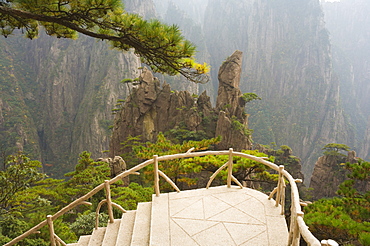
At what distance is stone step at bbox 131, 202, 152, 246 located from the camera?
3.02 metres

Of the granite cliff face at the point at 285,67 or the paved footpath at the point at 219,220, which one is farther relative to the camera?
the granite cliff face at the point at 285,67

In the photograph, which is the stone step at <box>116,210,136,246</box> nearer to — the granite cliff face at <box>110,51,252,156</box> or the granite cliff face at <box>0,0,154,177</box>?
the granite cliff face at <box>110,51,252,156</box>

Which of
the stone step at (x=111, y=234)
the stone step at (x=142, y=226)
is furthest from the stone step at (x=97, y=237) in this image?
the stone step at (x=142, y=226)

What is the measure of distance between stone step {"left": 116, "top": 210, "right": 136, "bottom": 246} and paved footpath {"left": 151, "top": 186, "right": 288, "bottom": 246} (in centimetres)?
39

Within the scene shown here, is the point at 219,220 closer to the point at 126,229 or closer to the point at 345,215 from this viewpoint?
the point at 126,229

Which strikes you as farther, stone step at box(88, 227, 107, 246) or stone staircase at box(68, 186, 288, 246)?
stone step at box(88, 227, 107, 246)

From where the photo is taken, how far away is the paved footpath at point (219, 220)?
9.37 feet

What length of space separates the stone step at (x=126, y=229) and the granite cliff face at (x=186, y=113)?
13.7 meters

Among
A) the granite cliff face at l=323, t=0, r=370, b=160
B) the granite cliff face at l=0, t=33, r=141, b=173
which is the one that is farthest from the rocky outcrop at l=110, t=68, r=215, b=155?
the granite cliff face at l=323, t=0, r=370, b=160

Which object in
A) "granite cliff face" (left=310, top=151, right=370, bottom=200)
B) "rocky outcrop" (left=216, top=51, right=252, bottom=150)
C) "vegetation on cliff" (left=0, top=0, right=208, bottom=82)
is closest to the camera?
"vegetation on cliff" (left=0, top=0, right=208, bottom=82)

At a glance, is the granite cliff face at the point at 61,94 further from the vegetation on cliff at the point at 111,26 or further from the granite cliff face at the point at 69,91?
the vegetation on cliff at the point at 111,26

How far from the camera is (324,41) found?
51781mm

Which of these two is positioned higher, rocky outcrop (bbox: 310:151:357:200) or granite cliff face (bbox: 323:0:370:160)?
granite cliff face (bbox: 323:0:370:160)

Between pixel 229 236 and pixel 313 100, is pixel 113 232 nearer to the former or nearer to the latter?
pixel 229 236
